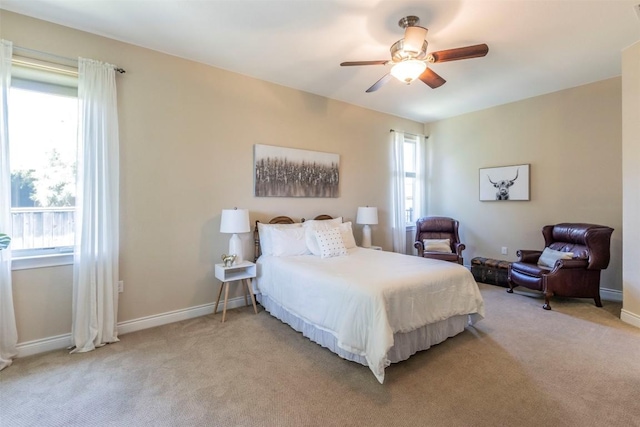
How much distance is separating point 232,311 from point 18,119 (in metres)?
2.70

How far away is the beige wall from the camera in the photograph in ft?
9.86

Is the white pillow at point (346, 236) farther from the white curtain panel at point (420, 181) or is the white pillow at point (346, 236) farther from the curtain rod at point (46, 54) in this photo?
the curtain rod at point (46, 54)

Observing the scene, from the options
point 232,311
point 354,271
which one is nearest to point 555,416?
point 354,271

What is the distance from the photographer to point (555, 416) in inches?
69.6

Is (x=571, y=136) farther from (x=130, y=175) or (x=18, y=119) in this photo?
(x=18, y=119)

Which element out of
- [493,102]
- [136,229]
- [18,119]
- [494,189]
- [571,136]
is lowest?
[136,229]

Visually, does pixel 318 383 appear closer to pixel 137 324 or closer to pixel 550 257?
pixel 137 324

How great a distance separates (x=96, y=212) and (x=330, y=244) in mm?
2377

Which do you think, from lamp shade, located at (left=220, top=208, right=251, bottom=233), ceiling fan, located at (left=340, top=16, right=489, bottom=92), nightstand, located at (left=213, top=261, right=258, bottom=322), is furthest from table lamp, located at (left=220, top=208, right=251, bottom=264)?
ceiling fan, located at (left=340, top=16, right=489, bottom=92)

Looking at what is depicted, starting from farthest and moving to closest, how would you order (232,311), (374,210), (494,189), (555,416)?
1. (494,189)
2. (374,210)
3. (232,311)
4. (555,416)

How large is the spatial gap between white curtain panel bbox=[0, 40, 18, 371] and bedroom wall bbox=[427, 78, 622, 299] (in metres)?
5.96

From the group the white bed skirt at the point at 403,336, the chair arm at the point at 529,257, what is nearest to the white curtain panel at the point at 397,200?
the chair arm at the point at 529,257

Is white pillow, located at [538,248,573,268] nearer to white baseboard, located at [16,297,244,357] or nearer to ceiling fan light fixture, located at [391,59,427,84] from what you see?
ceiling fan light fixture, located at [391,59,427,84]

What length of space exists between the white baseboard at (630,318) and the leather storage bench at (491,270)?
1.31 m
